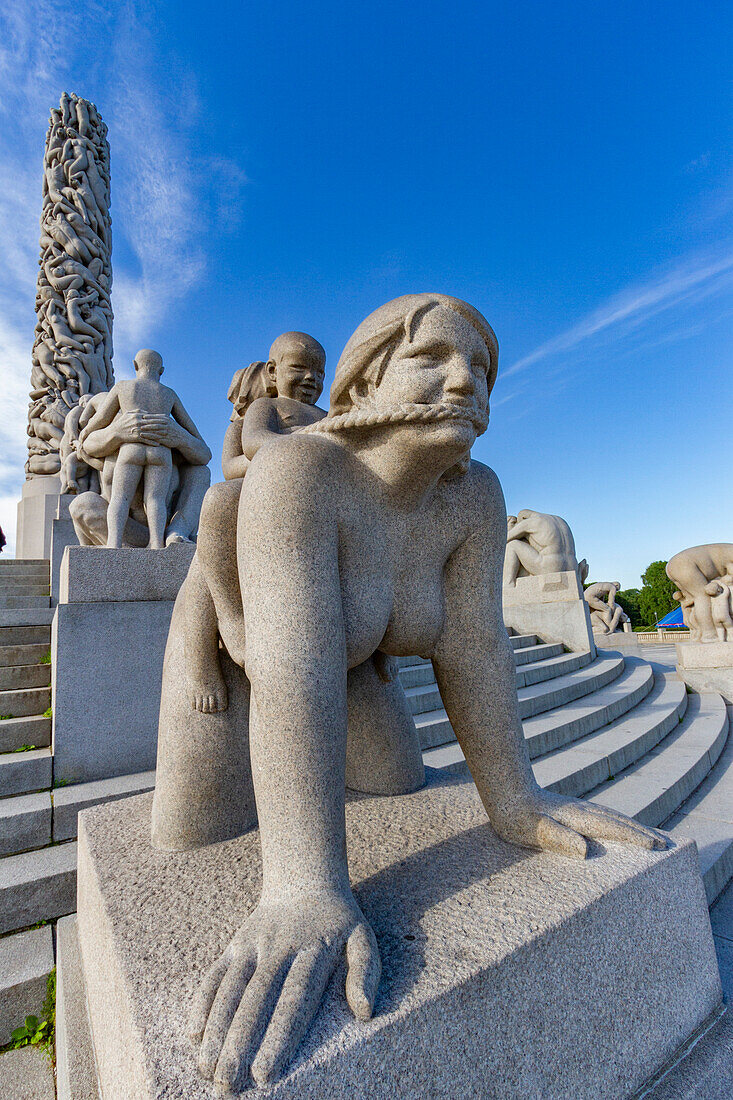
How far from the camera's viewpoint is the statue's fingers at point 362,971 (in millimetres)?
1021

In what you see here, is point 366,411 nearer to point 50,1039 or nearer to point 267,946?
point 267,946

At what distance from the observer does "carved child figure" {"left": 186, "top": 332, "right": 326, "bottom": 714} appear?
1.70m

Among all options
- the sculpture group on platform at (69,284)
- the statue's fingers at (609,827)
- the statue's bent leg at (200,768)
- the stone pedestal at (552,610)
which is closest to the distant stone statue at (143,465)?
the statue's bent leg at (200,768)

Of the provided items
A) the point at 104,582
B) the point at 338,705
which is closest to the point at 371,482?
the point at 338,705

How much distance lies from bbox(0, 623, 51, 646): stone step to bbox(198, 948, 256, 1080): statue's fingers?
166 inches

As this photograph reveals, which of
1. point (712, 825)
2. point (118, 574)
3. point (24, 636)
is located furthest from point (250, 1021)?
point (24, 636)

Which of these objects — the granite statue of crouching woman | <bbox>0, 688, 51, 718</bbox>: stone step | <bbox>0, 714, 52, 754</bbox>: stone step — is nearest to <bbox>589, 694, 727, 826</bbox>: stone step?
the granite statue of crouching woman

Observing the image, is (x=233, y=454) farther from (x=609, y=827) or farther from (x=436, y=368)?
(x=609, y=827)

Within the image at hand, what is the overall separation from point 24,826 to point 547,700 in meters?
4.73

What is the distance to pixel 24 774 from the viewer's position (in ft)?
10.1

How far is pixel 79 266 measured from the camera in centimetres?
1289

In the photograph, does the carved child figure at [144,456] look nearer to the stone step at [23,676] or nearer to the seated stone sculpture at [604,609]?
the stone step at [23,676]

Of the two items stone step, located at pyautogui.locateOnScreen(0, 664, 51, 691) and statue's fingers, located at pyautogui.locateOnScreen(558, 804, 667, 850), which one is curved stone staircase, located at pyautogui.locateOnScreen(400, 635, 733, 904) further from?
stone step, located at pyautogui.locateOnScreen(0, 664, 51, 691)

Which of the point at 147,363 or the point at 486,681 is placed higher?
the point at 147,363
